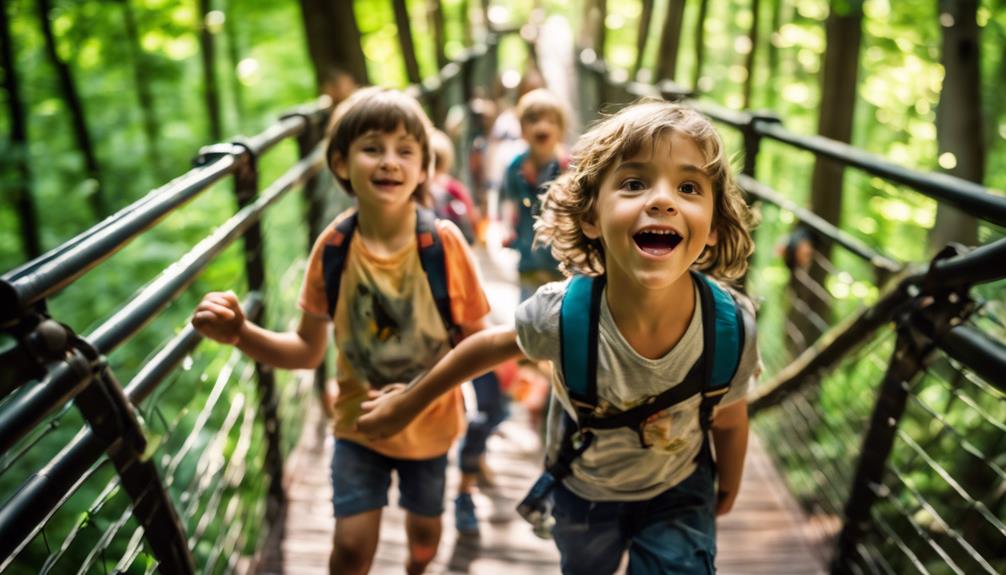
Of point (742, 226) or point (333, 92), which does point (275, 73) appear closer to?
point (333, 92)

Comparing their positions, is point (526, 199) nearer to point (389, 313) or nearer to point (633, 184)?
point (389, 313)

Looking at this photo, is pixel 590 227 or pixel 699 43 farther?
pixel 699 43

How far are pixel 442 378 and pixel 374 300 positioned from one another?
523mm

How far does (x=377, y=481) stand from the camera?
7.74 ft

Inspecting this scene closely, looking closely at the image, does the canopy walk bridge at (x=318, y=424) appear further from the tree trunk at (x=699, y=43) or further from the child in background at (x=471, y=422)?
the tree trunk at (x=699, y=43)

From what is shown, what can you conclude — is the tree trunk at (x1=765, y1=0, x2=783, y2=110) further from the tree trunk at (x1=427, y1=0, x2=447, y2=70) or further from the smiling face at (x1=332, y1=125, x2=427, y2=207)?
the smiling face at (x1=332, y1=125, x2=427, y2=207)

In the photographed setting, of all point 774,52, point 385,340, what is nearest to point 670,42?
point 774,52

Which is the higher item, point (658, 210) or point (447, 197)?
point (658, 210)

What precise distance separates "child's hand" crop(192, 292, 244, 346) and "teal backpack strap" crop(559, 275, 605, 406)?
815 mm

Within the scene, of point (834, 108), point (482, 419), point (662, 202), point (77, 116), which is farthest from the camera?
point (77, 116)

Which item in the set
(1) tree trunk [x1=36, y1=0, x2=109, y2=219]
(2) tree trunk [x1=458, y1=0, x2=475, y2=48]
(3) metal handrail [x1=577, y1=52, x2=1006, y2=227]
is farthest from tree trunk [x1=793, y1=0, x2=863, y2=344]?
(2) tree trunk [x1=458, y1=0, x2=475, y2=48]

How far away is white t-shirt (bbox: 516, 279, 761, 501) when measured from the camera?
1710 millimetres

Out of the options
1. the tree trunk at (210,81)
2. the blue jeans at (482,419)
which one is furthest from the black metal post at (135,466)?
the tree trunk at (210,81)

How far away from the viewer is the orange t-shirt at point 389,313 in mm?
2299
